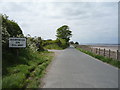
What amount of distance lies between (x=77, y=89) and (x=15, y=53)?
278 inches

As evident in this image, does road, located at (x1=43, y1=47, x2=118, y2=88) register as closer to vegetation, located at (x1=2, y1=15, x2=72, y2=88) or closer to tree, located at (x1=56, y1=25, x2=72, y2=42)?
vegetation, located at (x1=2, y1=15, x2=72, y2=88)

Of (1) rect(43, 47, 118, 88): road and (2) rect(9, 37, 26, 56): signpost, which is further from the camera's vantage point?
(2) rect(9, 37, 26, 56): signpost

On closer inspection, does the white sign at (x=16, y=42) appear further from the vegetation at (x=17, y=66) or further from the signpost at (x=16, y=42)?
the vegetation at (x=17, y=66)

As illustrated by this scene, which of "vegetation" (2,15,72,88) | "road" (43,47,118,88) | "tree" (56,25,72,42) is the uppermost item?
"tree" (56,25,72,42)

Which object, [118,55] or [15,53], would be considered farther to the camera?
[118,55]

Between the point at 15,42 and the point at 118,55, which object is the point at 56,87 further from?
the point at 118,55

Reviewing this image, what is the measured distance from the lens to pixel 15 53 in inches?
419

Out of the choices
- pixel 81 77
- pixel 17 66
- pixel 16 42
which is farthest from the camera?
pixel 16 42

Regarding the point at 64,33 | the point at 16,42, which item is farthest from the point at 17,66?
the point at 64,33

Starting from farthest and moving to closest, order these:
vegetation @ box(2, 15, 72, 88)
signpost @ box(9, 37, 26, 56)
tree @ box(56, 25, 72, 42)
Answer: tree @ box(56, 25, 72, 42) → signpost @ box(9, 37, 26, 56) → vegetation @ box(2, 15, 72, 88)

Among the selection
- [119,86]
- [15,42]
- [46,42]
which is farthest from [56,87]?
[46,42]

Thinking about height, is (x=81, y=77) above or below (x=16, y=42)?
below

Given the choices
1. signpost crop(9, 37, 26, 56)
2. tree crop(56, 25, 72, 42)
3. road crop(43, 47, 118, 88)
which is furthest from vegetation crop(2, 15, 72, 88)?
tree crop(56, 25, 72, 42)

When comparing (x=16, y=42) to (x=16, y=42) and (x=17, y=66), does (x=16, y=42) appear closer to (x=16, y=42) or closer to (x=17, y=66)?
(x=16, y=42)
